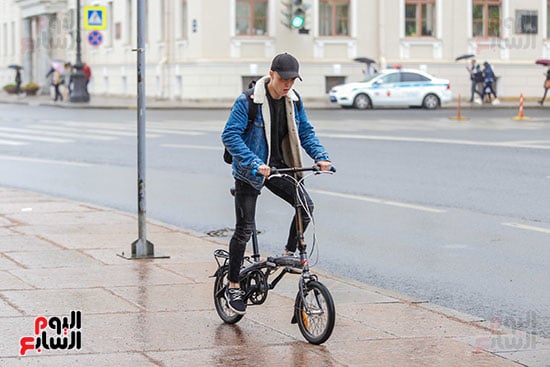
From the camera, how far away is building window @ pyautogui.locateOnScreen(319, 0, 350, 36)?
50375 mm

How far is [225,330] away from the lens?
773 cm

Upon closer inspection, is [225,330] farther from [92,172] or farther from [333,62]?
[333,62]

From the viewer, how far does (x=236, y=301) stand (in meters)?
7.75

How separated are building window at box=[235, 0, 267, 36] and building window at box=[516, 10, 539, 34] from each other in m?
10.7

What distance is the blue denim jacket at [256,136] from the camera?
7461 mm

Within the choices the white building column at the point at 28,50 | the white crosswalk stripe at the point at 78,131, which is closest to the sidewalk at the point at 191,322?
the white crosswalk stripe at the point at 78,131

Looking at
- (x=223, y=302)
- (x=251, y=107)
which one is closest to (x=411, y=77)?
(x=223, y=302)

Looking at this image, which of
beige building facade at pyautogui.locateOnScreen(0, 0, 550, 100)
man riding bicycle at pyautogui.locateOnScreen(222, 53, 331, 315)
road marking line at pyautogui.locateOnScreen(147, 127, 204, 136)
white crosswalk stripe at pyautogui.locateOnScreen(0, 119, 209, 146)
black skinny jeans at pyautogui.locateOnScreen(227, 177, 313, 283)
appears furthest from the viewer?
beige building facade at pyautogui.locateOnScreen(0, 0, 550, 100)

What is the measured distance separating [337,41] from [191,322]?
42766 mm

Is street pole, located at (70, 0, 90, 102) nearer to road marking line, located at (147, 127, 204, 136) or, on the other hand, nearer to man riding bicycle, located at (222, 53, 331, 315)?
road marking line, located at (147, 127, 204, 136)

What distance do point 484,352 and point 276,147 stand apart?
1.78m

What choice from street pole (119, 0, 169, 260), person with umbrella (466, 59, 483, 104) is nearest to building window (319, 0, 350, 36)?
person with umbrella (466, 59, 483, 104)

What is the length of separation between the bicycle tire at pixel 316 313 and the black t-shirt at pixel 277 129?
2.79ft

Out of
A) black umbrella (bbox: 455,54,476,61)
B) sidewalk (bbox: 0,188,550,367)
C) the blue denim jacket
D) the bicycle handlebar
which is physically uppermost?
black umbrella (bbox: 455,54,476,61)
